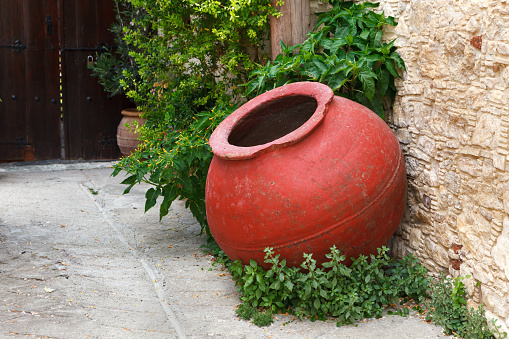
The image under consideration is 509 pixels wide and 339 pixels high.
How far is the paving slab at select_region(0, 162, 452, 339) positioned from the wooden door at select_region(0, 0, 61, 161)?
4.26 ft

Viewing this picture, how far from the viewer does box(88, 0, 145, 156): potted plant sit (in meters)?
6.04

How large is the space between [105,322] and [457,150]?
6.17 feet

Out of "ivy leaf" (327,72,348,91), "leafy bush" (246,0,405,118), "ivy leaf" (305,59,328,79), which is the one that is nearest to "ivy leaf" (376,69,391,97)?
"leafy bush" (246,0,405,118)

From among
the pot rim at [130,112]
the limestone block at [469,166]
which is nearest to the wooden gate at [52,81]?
the pot rim at [130,112]

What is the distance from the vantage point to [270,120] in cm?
335

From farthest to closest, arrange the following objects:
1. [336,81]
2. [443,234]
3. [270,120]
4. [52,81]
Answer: [52,81]
[270,120]
[336,81]
[443,234]

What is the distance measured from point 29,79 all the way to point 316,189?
4.58m

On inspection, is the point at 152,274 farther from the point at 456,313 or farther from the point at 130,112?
the point at 130,112

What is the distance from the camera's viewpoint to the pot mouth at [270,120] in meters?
2.77

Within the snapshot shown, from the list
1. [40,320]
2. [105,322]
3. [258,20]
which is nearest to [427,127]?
[258,20]

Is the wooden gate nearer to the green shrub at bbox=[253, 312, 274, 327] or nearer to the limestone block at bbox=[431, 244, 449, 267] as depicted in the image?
the green shrub at bbox=[253, 312, 274, 327]

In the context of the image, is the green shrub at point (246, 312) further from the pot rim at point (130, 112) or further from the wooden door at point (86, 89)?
the wooden door at point (86, 89)

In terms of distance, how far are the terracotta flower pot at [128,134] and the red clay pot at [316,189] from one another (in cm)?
329

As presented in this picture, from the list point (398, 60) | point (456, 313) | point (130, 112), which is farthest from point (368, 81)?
point (130, 112)
